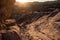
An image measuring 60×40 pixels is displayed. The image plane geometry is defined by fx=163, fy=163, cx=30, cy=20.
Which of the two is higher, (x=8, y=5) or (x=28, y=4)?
(x=8, y=5)

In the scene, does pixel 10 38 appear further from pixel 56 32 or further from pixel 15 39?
pixel 56 32

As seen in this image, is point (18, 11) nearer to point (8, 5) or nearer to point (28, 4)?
→ point (28, 4)

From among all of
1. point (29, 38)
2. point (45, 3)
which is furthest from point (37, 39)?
point (45, 3)

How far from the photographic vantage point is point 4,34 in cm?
747

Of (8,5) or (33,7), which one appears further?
(33,7)

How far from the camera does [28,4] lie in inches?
1061

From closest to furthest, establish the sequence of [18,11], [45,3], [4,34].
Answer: [4,34]
[18,11]
[45,3]

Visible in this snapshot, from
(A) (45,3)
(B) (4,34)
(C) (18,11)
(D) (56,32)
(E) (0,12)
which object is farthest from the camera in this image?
(A) (45,3)

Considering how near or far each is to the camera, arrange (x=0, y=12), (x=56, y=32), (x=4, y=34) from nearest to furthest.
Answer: (x=4, y=34), (x=0, y=12), (x=56, y=32)

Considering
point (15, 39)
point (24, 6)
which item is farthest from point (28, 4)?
point (15, 39)

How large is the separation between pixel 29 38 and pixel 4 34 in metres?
3.24

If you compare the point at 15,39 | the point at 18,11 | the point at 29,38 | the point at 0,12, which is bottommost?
the point at 18,11

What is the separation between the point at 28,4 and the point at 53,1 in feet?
13.6

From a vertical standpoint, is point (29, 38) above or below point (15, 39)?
below
